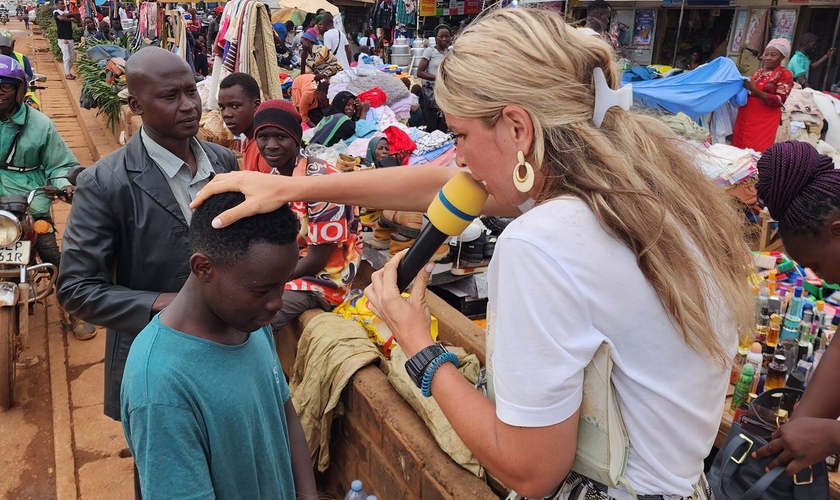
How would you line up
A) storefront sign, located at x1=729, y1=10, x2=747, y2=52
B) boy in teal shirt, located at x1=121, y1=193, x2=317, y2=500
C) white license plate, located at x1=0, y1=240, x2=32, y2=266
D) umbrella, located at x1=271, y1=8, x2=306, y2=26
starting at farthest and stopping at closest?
umbrella, located at x1=271, y1=8, x2=306, y2=26 → storefront sign, located at x1=729, y1=10, x2=747, y2=52 → white license plate, located at x1=0, y1=240, x2=32, y2=266 → boy in teal shirt, located at x1=121, y1=193, x2=317, y2=500

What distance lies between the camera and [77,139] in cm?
1131

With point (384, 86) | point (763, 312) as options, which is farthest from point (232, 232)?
point (384, 86)

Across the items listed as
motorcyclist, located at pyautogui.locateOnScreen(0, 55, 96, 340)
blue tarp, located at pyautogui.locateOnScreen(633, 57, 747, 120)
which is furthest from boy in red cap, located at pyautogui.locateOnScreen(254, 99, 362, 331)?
blue tarp, located at pyautogui.locateOnScreen(633, 57, 747, 120)

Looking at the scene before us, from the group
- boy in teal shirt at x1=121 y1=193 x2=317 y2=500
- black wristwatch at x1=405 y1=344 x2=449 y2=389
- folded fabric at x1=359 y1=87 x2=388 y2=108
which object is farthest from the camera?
folded fabric at x1=359 y1=87 x2=388 y2=108

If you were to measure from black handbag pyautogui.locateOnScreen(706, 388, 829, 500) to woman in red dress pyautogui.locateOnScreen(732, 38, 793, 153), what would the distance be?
679 centimetres

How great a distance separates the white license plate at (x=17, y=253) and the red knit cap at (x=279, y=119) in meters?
1.83

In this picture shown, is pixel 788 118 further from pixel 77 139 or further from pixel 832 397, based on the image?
pixel 77 139

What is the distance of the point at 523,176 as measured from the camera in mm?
1274

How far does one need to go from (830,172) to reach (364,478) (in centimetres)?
230

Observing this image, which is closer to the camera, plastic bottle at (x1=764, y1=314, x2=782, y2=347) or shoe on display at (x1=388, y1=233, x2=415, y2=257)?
plastic bottle at (x1=764, y1=314, x2=782, y2=347)

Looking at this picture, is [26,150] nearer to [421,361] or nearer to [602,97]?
[421,361]

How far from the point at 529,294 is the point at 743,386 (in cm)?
221

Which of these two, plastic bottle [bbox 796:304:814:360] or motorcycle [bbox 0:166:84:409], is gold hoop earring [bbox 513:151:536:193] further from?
motorcycle [bbox 0:166:84:409]

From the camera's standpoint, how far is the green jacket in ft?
13.9
